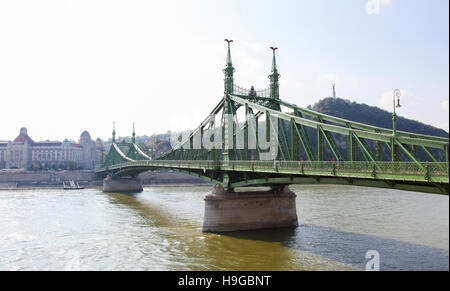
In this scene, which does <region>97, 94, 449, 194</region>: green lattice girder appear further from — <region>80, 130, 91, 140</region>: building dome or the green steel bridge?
<region>80, 130, 91, 140</region>: building dome

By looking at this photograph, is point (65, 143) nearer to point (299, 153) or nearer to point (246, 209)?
point (246, 209)

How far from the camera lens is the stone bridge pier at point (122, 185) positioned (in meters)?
78.8

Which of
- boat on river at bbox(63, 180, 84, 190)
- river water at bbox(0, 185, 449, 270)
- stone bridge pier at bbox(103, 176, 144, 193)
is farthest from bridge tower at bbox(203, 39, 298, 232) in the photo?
boat on river at bbox(63, 180, 84, 190)

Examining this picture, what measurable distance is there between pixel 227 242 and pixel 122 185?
57.7m

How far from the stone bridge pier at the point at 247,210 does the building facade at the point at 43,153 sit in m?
117

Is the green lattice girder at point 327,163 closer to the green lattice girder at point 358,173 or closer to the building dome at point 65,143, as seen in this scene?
the green lattice girder at point 358,173

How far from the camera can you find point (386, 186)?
1608cm

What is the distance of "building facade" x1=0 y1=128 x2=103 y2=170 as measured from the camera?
474 feet

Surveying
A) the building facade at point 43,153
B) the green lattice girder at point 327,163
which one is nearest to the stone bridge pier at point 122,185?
the green lattice girder at point 327,163

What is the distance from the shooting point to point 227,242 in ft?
86.6

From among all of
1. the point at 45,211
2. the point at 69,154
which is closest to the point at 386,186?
the point at 45,211

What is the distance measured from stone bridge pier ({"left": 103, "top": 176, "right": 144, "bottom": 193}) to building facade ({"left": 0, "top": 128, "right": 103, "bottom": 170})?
2407 inches
